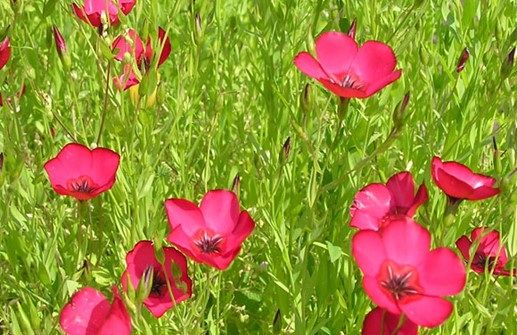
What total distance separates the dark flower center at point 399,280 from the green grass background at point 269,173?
0.52 feet

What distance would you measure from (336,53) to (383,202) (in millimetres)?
315

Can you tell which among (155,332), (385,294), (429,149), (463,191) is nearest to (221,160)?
(429,149)

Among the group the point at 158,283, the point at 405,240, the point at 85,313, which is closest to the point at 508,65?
the point at 405,240

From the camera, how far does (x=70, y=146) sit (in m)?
1.44

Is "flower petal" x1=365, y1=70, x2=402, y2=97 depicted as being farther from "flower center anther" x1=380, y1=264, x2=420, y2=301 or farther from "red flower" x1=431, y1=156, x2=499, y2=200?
"flower center anther" x1=380, y1=264, x2=420, y2=301

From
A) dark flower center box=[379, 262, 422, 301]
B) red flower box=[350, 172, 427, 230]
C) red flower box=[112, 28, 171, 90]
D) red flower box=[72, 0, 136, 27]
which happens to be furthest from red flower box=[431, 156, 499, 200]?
red flower box=[72, 0, 136, 27]

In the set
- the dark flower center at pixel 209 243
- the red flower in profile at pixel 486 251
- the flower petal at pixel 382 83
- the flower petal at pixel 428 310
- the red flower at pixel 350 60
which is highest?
the flower petal at pixel 382 83

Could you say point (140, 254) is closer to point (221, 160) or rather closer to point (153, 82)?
point (153, 82)

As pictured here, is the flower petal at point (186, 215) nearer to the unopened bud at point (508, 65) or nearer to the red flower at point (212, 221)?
the red flower at point (212, 221)

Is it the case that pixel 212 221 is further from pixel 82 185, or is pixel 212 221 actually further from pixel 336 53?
pixel 336 53

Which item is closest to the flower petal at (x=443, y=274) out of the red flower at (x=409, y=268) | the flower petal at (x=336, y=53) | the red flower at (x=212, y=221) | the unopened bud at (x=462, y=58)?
the red flower at (x=409, y=268)

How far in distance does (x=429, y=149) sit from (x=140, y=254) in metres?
0.66

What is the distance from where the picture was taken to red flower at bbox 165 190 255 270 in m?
1.29

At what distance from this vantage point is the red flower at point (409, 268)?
1.04 m
